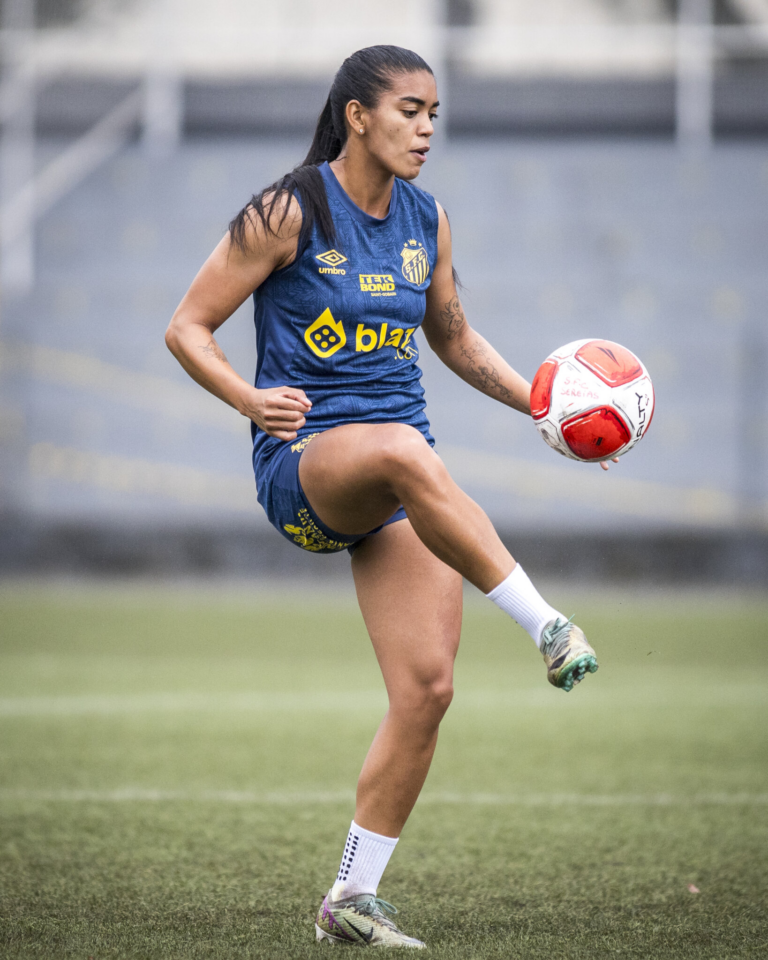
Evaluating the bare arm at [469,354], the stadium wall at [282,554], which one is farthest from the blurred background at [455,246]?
the bare arm at [469,354]

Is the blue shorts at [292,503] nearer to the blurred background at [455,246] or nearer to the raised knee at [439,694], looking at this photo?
the raised knee at [439,694]

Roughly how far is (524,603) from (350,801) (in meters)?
1.99

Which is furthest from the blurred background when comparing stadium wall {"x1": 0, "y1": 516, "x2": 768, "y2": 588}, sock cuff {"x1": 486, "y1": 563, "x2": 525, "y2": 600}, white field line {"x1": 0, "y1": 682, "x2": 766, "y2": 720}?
sock cuff {"x1": 486, "y1": 563, "x2": 525, "y2": 600}

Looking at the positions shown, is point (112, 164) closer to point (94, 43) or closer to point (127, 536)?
point (94, 43)

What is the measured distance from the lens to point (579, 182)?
15125 millimetres

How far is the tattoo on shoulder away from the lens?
326cm

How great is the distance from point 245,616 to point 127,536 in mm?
3077

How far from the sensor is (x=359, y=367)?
2.93 metres

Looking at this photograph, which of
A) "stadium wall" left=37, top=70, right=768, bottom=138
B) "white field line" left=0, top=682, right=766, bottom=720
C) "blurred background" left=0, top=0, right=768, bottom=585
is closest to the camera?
"white field line" left=0, top=682, right=766, bottom=720

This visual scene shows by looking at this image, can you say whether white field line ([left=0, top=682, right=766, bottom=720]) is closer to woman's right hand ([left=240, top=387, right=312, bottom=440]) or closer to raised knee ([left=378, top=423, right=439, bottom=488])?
woman's right hand ([left=240, top=387, right=312, bottom=440])

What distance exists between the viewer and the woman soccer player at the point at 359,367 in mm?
2834

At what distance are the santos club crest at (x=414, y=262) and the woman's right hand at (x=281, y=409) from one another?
0.47m

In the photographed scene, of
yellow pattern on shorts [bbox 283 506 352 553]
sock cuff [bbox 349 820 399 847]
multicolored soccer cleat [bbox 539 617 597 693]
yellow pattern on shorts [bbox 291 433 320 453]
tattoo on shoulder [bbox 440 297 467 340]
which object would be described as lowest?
sock cuff [bbox 349 820 399 847]

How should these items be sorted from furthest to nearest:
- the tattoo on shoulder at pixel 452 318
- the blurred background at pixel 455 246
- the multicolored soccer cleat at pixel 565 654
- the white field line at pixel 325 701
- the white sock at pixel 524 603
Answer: the blurred background at pixel 455 246
the white field line at pixel 325 701
the tattoo on shoulder at pixel 452 318
the white sock at pixel 524 603
the multicolored soccer cleat at pixel 565 654
